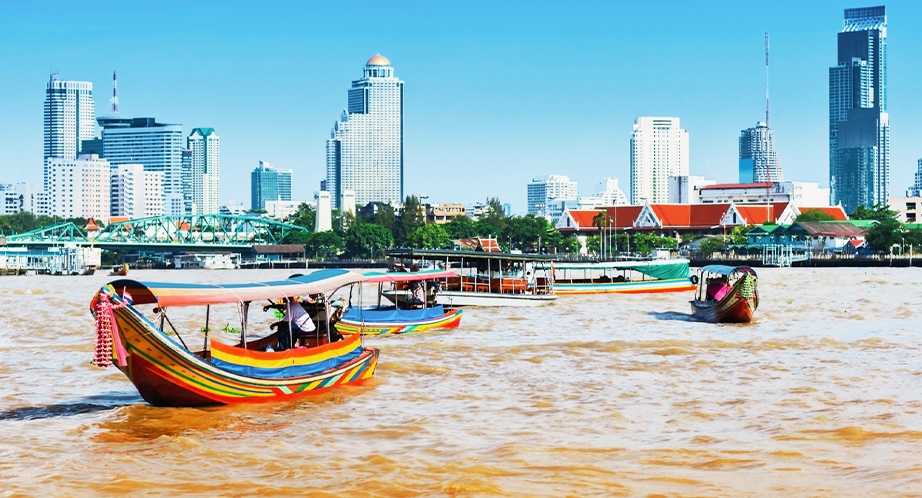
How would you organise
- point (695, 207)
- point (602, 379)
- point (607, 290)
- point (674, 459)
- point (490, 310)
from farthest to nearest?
point (695, 207)
point (607, 290)
point (490, 310)
point (602, 379)
point (674, 459)

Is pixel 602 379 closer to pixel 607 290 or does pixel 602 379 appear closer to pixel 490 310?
pixel 490 310

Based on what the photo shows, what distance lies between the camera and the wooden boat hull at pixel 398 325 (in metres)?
28.8

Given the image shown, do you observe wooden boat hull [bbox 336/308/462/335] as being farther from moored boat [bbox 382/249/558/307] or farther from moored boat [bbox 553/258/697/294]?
moored boat [bbox 553/258/697/294]

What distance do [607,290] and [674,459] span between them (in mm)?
38138

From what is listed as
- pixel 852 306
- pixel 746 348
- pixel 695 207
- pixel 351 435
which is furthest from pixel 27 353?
pixel 695 207

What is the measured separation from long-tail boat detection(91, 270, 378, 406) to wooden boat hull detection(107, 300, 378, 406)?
0.04 ft

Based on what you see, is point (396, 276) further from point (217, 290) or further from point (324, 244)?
point (324, 244)

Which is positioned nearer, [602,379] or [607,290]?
[602,379]

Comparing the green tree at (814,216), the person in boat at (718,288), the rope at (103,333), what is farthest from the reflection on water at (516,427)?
the green tree at (814,216)

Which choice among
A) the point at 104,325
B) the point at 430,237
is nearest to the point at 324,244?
the point at 430,237

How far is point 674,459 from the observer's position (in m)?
13.9

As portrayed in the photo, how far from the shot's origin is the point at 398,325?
98.8 ft

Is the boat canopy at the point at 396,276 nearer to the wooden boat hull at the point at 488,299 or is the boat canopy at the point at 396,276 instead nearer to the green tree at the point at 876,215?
the wooden boat hull at the point at 488,299

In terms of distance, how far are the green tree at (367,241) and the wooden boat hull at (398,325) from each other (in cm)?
12167
